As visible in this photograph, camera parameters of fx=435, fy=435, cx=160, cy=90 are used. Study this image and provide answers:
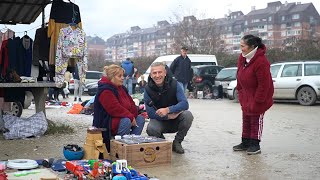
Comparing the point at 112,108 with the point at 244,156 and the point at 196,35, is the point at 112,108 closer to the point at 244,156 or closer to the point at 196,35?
the point at 244,156

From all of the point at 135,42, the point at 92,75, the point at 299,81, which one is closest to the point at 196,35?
the point at 92,75

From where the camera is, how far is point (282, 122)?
10.4 m

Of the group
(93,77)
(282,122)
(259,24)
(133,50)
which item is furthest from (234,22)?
(282,122)

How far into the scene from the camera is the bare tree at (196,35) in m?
41.4

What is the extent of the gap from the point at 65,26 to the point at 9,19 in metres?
3.34

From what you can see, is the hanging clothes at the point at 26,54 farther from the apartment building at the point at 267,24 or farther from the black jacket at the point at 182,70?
the apartment building at the point at 267,24

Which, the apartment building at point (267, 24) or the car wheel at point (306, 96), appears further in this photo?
the apartment building at point (267, 24)

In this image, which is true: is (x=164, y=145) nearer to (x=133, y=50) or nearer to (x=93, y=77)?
(x=93, y=77)

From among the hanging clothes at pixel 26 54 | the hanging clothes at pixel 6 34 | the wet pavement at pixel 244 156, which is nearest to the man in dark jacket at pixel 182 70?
the wet pavement at pixel 244 156

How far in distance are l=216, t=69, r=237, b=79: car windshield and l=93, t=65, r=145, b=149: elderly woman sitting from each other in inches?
558

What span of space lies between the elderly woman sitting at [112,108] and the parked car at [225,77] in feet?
46.5

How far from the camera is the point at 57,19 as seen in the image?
26.9ft

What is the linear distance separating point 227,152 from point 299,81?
32.0 feet

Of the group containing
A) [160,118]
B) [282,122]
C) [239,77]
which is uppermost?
[239,77]
